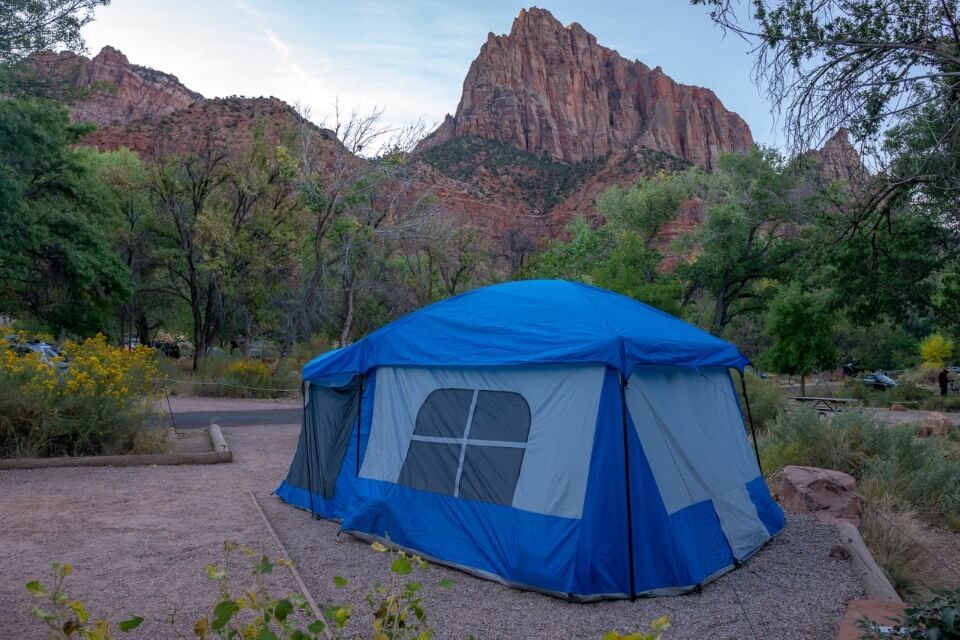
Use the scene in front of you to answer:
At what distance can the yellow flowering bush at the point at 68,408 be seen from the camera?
9828 millimetres

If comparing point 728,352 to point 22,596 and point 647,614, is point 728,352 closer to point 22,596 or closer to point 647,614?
point 647,614

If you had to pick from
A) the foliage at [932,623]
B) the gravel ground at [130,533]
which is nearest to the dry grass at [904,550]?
the foliage at [932,623]

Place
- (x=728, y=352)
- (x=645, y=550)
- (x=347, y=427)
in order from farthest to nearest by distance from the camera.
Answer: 1. (x=347, y=427)
2. (x=728, y=352)
3. (x=645, y=550)

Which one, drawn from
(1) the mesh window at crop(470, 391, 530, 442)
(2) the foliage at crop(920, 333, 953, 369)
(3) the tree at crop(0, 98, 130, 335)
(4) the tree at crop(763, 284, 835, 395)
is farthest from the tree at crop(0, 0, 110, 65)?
(2) the foliage at crop(920, 333, 953, 369)

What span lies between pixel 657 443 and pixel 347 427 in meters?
3.15

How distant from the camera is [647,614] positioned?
15.9ft

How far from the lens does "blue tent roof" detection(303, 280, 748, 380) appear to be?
219 inches

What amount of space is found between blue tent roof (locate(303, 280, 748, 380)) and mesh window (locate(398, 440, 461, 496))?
28.1 inches

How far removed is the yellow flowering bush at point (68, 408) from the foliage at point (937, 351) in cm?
3539

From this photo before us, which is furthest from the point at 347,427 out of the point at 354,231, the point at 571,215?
the point at 571,215

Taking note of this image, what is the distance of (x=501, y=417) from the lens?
592 cm

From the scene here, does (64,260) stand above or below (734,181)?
below

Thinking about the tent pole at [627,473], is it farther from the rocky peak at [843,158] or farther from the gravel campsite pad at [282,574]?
the rocky peak at [843,158]

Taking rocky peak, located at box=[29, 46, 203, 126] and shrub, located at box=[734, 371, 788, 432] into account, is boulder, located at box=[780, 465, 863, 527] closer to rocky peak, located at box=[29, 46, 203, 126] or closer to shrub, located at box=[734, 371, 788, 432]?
shrub, located at box=[734, 371, 788, 432]
